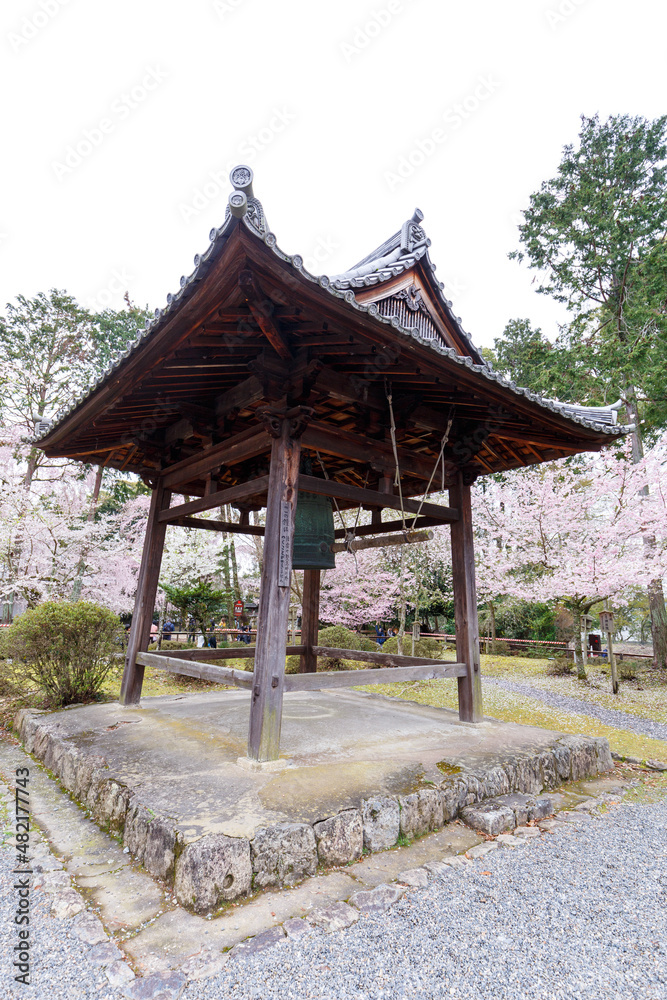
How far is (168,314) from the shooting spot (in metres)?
3.24

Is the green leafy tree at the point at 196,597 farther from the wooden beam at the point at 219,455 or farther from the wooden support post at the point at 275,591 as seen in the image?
the wooden support post at the point at 275,591

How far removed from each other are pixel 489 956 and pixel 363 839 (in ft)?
3.27

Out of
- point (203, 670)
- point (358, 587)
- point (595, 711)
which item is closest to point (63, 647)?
point (203, 670)

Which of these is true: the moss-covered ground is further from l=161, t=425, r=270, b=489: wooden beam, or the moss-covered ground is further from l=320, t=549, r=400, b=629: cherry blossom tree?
l=161, t=425, r=270, b=489: wooden beam

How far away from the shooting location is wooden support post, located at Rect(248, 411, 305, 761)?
3777 millimetres

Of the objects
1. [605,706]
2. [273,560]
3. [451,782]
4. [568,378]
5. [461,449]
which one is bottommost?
[605,706]

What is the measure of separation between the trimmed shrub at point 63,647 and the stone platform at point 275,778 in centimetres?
61

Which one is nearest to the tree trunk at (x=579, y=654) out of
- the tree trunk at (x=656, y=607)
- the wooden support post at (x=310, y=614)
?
the tree trunk at (x=656, y=607)

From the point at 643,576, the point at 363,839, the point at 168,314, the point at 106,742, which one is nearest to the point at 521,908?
the point at 363,839

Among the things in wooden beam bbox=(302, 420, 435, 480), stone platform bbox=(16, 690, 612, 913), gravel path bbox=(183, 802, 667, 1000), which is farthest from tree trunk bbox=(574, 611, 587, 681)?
gravel path bbox=(183, 802, 667, 1000)

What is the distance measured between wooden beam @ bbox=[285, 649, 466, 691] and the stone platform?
1.77ft

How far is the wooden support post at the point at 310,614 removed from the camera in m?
7.21

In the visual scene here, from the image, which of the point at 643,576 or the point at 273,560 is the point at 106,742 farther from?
the point at 643,576

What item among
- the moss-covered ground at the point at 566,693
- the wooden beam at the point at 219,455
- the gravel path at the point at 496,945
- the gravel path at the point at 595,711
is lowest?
the gravel path at the point at 595,711
